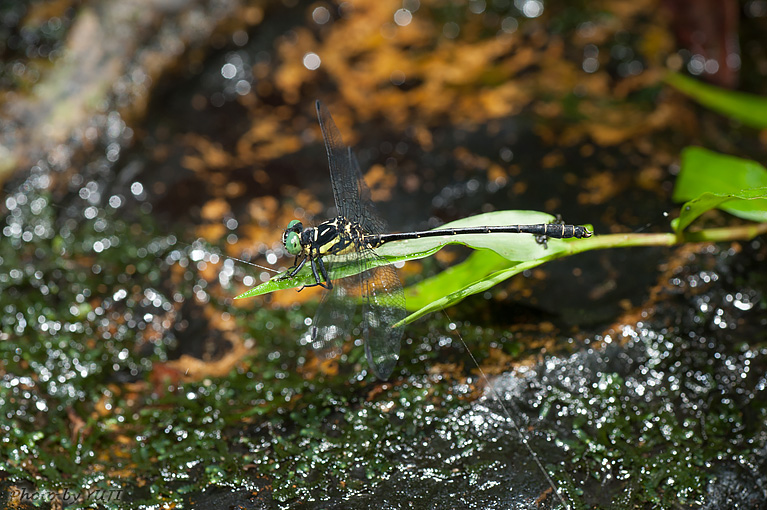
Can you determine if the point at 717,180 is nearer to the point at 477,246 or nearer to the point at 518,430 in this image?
the point at 477,246

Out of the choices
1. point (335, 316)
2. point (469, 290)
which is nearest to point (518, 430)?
point (469, 290)

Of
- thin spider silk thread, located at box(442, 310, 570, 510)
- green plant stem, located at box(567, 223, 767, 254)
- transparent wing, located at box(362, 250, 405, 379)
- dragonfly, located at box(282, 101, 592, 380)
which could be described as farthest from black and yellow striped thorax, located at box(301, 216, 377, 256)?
green plant stem, located at box(567, 223, 767, 254)

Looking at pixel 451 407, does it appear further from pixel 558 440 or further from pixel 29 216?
pixel 29 216

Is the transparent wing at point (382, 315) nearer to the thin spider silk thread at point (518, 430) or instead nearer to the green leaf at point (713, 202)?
the thin spider silk thread at point (518, 430)

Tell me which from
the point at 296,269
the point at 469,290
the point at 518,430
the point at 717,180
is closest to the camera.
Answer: the point at 469,290

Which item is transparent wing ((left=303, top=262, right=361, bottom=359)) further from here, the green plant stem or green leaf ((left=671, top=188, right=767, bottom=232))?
green leaf ((left=671, top=188, right=767, bottom=232))

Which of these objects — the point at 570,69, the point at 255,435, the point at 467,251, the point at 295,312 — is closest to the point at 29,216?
the point at 295,312
